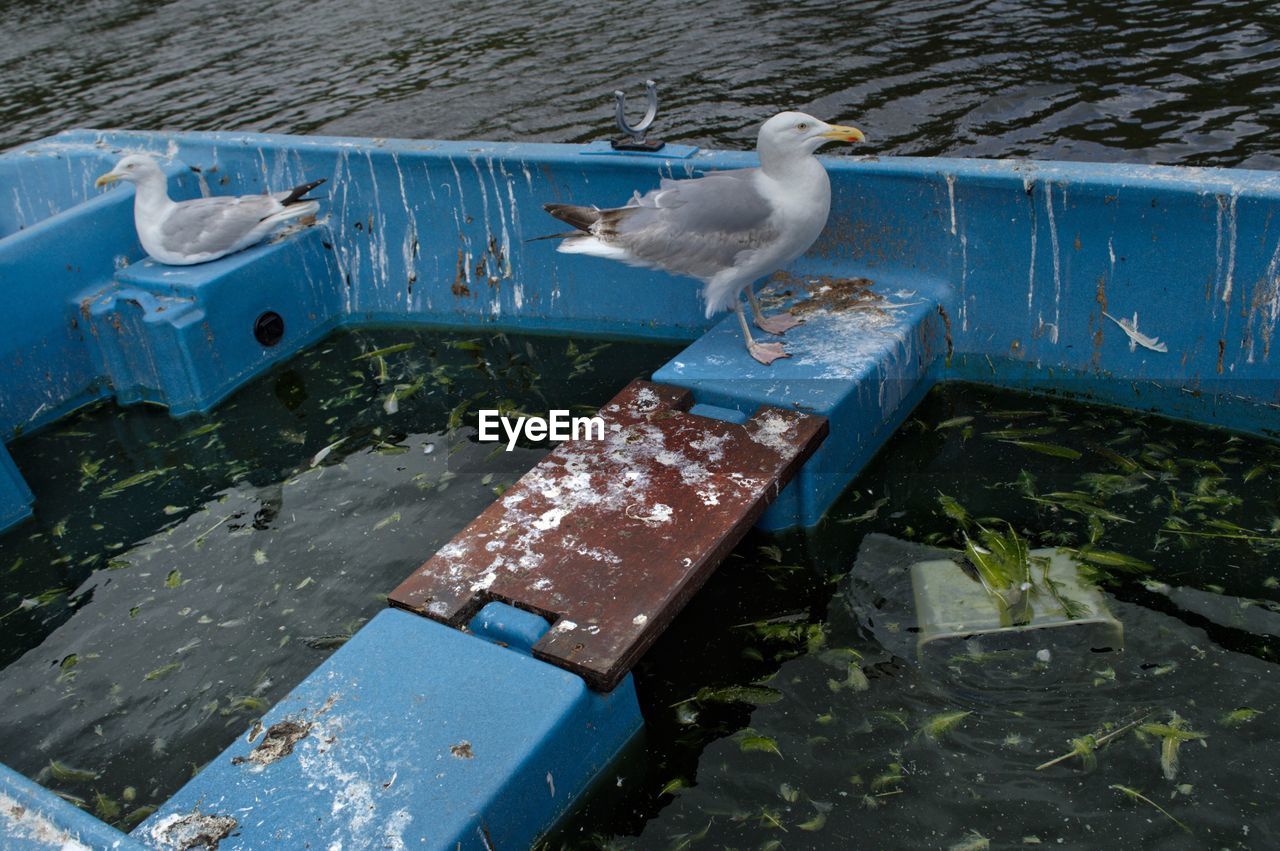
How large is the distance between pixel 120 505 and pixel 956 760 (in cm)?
381

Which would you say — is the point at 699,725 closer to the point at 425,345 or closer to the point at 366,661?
the point at 366,661

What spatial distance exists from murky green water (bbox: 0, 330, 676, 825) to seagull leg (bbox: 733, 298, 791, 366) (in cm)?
109

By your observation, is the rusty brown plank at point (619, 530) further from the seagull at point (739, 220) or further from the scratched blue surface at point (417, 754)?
the seagull at point (739, 220)

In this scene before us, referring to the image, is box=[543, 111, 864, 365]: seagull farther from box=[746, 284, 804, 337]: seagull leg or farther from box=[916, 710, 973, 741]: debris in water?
box=[916, 710, 973, 741]: debris in water

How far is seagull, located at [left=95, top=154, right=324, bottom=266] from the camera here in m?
5.68

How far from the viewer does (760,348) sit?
4324mm

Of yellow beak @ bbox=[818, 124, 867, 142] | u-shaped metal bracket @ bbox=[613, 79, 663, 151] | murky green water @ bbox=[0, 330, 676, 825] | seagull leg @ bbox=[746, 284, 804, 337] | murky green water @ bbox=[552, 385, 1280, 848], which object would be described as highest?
yellow beak @ bbox=[818, 124, 867, 142]

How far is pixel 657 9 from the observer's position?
465 inches

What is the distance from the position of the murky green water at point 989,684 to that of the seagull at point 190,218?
3.41 meters

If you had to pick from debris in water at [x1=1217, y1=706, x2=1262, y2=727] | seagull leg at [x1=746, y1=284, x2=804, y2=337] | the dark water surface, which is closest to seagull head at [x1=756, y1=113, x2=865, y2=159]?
→ seagull leg at [x1=746, y1=284, x2=804, y2=337]

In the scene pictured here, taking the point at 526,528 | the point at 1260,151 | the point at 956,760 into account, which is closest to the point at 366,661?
the point at 526,528

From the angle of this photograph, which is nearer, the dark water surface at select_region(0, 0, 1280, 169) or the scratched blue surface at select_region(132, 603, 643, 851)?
the scratched blue surface at select_region(132, 603, 643, 851)

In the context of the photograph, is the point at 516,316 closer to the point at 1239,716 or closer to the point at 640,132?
the point at 640,132

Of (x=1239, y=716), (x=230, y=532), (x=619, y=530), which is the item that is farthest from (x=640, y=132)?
(x=1239, y=716)
